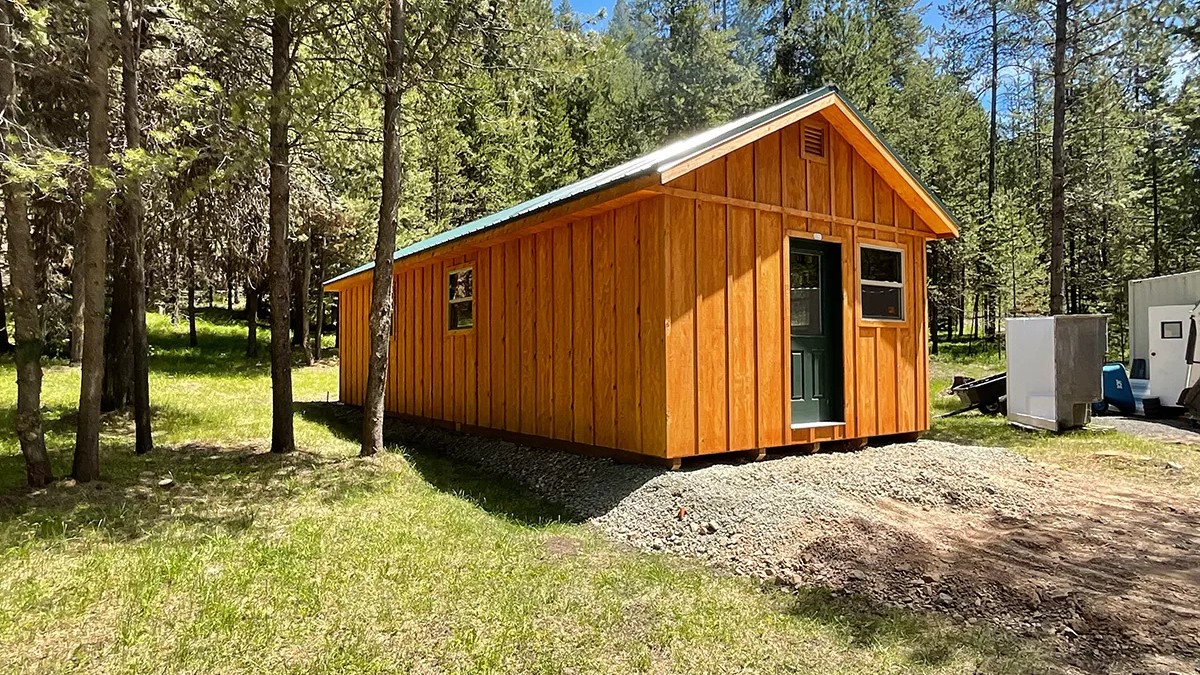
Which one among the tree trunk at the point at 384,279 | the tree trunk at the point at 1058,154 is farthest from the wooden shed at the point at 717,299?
the tree trunk at the point at 1058,154

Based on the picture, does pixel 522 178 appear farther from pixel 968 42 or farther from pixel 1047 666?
pixel 1047 666

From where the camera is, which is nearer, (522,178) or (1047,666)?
(1047,666)

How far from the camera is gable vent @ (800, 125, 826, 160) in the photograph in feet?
24.4

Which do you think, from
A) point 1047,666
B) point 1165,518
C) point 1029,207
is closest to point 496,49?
point 1047,666

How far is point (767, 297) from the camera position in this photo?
700 cm

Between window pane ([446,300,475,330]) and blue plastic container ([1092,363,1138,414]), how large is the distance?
1205 cm

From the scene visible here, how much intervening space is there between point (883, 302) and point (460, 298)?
5.83 metres

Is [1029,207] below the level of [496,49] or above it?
above

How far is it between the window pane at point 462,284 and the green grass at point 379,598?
3.78 m

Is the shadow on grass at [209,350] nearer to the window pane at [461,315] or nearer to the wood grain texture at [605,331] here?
the window pane at [461,315]

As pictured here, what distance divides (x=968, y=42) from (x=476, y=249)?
Result: 11.9 m

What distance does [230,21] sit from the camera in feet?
20.4

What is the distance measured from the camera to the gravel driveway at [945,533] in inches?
148

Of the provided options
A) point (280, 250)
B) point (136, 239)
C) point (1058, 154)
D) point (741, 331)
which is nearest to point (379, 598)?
point (741, 331)
